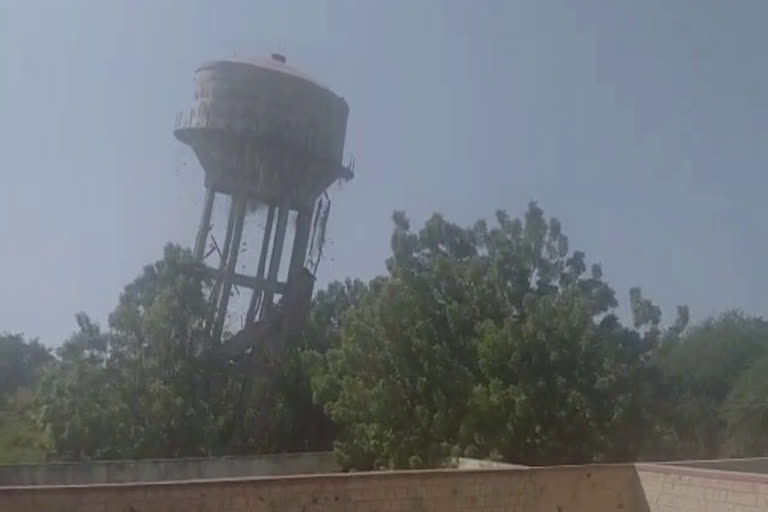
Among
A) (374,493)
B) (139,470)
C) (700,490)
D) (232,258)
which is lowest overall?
(139,470)

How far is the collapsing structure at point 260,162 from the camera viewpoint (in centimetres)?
2419

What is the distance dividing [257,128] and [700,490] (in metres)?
16.6

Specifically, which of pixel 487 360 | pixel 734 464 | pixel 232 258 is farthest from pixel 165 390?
pixel 734 464

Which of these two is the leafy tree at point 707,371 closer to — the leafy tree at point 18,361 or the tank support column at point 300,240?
the tank support column at point 300,240

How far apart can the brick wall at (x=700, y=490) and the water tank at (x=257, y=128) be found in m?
15.3

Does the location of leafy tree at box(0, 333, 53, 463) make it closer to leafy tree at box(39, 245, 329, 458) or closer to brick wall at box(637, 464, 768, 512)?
leafy tree at box(39, 245, 329, 458)

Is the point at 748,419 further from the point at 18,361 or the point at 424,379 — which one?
the point at 18,361

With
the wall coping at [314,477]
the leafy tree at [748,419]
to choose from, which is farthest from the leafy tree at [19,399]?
the leafy tree at [748,419]

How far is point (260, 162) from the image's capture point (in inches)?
960

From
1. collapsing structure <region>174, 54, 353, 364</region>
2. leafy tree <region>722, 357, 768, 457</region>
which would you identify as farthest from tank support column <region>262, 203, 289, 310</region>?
leafy tree <region>722, 357, 768, 457</region>

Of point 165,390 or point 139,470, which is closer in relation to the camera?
point 139,470

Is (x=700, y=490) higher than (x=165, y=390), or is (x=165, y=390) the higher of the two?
(x=165, y=390)

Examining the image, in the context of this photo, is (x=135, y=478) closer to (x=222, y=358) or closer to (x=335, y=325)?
(x=222, y=358)

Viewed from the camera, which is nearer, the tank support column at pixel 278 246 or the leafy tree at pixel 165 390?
the leafy tree at pixel 165 390
